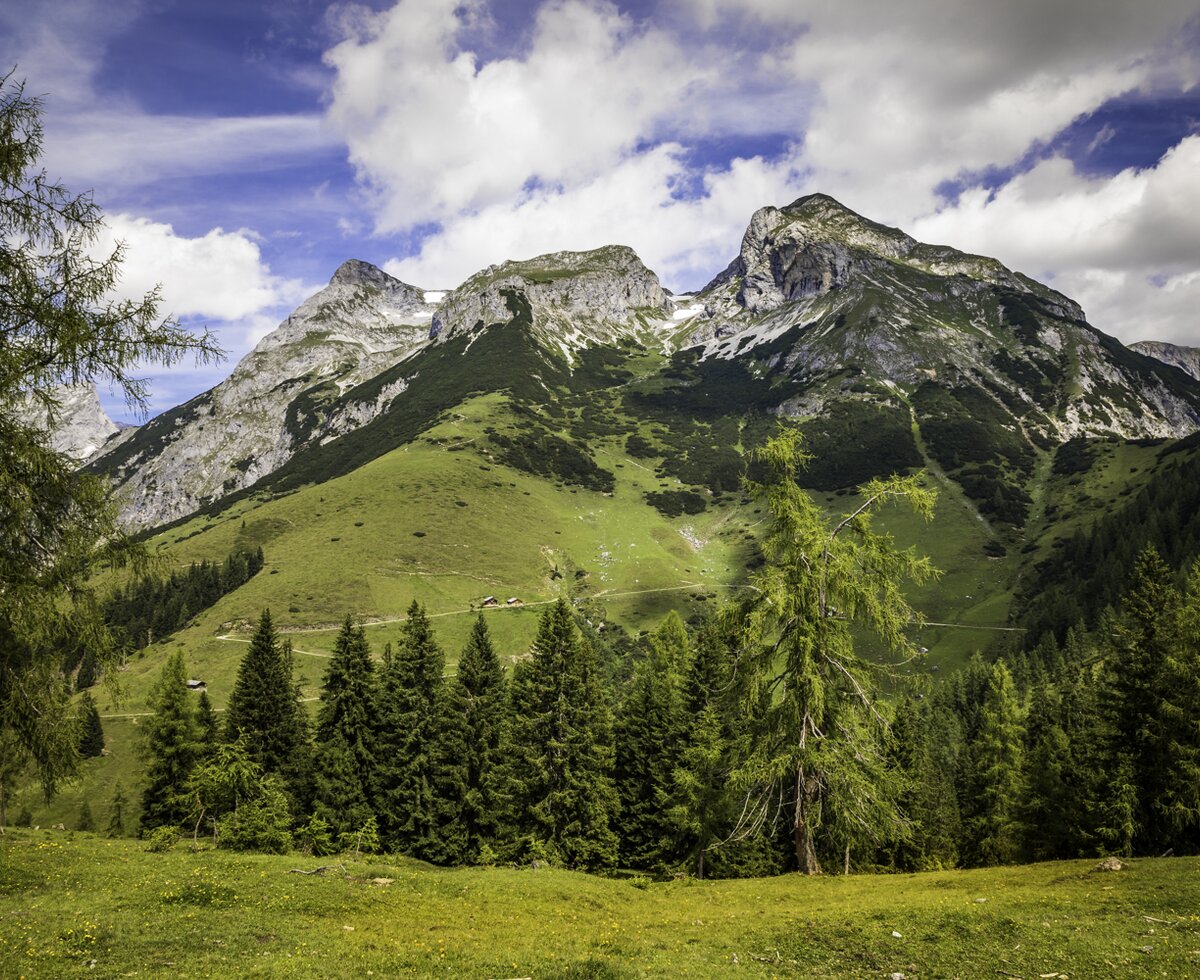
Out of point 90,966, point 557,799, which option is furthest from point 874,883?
point 90,966

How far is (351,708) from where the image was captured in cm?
5038

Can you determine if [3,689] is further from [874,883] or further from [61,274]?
[874,883]

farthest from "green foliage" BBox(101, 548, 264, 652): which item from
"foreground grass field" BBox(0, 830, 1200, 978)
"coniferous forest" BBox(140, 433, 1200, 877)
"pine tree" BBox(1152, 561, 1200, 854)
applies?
"pine tree" BBox(1152, 561, 1200, 854)

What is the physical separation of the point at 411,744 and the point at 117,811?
8233 centimetres

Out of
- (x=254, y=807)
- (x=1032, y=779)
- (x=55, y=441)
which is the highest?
(x=55, y=441)

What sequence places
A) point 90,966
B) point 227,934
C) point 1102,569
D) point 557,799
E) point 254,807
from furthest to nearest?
point 1102,569, point 557,799, point 254,807, point 227,934, point 90,966

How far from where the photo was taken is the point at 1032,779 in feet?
161

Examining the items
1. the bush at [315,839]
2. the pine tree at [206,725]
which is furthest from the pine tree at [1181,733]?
the pine tree at [206,725]

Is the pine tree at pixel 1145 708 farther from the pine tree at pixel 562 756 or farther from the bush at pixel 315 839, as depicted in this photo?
the bush at pixel 315 839

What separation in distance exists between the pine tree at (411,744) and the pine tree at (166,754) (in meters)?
18.6

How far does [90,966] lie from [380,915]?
27.3ft

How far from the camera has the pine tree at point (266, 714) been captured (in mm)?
51438

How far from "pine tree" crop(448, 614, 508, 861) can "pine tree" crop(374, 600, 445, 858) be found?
6.82 ft

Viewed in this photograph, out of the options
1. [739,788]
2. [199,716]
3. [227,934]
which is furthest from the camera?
[199,716]
